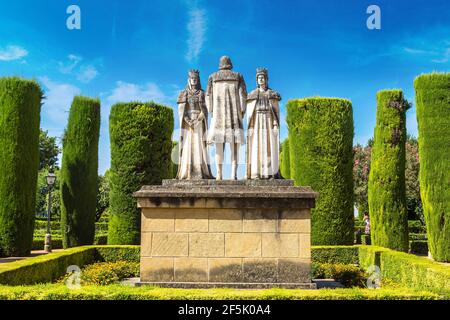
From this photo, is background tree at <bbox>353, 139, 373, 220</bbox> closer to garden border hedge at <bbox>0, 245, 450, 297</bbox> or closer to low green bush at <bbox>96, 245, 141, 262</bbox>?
garden border hedge at <bbox>0, 245, 450, 297</bbox>

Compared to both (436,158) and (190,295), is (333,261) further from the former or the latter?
(190,295)

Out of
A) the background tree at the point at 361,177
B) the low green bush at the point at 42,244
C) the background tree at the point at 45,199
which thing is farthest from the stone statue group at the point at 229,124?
the background tree at the point at 45,199

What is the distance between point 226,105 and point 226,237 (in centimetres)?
322

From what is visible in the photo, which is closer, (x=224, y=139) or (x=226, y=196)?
(x=226, y=196)

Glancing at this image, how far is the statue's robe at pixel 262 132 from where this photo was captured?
424 inches

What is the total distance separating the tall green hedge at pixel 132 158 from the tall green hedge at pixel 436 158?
430 inches

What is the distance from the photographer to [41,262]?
11.5 meters

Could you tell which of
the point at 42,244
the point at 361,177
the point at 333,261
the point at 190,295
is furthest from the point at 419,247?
the point at 190,295

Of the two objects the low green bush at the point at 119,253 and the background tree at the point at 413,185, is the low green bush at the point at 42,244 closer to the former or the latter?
the low green bush at the point at 119,253

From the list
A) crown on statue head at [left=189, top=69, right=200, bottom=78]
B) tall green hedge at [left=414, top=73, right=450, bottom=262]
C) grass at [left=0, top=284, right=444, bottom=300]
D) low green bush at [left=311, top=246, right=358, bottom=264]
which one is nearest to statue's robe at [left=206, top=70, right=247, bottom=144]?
crown on statue head at [left=189, top=69, right=200, bottom=78]
